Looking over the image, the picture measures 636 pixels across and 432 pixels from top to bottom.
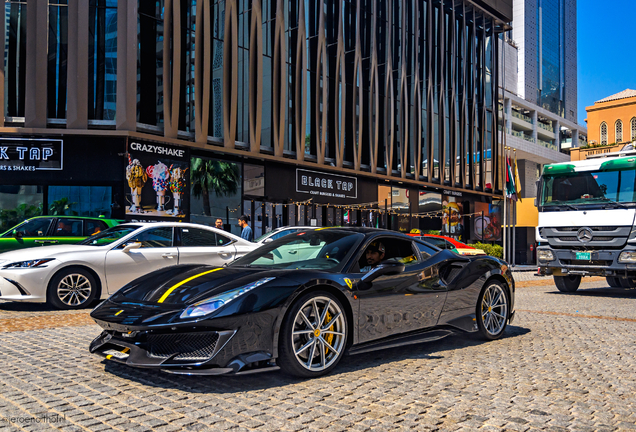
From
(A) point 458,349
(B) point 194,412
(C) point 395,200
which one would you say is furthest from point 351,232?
(C) point 395,200

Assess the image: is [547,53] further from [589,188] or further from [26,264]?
[26,264]

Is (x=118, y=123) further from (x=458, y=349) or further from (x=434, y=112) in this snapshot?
(x=434, y=112)

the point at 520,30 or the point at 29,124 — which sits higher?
the point at 520,30

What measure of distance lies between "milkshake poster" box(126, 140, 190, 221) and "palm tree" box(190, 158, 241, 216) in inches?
20.6

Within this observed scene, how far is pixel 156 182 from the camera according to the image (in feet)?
63.9

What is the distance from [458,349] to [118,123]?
15659 mm

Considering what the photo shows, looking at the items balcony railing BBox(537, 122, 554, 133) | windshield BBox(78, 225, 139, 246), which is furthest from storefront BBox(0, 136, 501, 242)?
balcony railing BBox(537, 122, 554, 133)

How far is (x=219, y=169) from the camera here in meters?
21.9

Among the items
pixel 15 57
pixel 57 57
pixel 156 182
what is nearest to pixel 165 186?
pixel 156 182

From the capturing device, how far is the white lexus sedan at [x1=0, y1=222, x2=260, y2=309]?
27.3 feet

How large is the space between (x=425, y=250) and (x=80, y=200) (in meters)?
15.8

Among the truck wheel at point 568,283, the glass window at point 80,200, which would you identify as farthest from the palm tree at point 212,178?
the truck wheel at point 568,283

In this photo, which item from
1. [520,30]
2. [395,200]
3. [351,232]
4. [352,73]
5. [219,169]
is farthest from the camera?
[520,30]

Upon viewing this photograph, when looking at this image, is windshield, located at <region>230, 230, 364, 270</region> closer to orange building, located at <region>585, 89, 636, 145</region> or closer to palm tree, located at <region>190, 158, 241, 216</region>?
palm tree, located at <region>190, 158, 241, 216</region>
